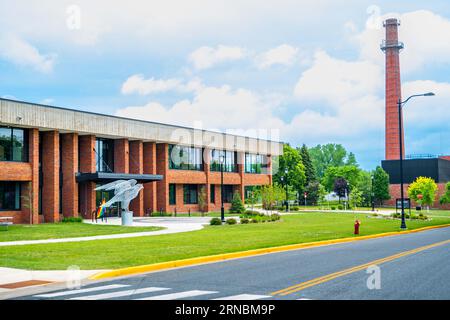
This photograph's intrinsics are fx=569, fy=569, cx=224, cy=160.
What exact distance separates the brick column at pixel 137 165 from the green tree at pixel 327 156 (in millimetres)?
106623

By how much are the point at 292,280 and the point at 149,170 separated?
149ft

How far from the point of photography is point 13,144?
42875 mm

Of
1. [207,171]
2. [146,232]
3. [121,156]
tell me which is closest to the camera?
[146,232]

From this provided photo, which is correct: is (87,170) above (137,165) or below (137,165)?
below

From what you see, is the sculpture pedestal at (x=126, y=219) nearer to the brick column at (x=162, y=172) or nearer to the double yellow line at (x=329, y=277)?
the brick column at (x=162, y=172)

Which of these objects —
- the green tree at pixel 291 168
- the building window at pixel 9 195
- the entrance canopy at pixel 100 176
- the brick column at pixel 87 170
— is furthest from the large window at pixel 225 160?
the building window at pixel 9 195

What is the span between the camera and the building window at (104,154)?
52.7 meters

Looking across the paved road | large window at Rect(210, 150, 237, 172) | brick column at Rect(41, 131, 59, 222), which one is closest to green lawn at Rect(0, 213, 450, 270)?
the paved road

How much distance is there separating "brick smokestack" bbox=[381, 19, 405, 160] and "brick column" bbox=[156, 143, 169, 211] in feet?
142

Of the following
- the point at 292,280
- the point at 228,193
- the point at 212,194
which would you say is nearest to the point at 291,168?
the point at 228,193

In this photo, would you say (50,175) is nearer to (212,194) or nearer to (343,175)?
(212,194)

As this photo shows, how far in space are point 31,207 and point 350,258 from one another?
3058cm

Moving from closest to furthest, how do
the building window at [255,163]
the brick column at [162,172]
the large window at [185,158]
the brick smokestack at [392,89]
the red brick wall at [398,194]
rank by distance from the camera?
the brick column at [162,172] → the large window at [185,158] → the building window at [255,163] → the brick smokestack at [392,89] → the red brick wall at [398,194]

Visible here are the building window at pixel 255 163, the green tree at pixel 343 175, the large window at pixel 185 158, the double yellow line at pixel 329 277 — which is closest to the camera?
the double yellow line at pixel 329 277
